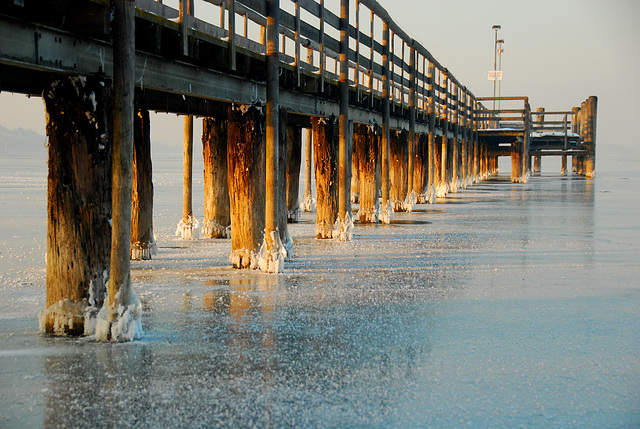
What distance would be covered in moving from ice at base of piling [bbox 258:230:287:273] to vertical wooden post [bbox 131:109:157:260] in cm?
189

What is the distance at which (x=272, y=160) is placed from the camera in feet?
31.6

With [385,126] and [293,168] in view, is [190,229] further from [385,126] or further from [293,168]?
[385,126]

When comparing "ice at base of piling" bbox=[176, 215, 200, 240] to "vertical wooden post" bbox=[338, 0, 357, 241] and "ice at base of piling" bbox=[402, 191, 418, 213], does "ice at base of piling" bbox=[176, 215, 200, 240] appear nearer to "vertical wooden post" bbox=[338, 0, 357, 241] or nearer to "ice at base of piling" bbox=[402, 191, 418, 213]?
"vertical wooden post" bbox=[338, 0, 357, 241]

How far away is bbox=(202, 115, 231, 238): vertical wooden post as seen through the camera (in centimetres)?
1263

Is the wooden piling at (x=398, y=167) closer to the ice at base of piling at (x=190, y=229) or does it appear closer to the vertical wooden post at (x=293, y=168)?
the vertical wooden post at (x=293, y=168)

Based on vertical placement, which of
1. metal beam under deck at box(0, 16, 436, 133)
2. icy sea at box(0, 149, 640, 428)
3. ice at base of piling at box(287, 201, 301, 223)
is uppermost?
metal beam under deck at box(0, 16, 436, 133)

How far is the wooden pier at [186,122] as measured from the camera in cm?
596

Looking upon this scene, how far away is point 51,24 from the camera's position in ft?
18.1

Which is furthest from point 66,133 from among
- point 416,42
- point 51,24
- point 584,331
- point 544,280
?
point 416,42

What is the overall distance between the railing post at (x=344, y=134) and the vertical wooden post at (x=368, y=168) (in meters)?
2.57

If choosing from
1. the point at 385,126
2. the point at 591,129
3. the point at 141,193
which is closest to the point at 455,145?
the point at 385,126

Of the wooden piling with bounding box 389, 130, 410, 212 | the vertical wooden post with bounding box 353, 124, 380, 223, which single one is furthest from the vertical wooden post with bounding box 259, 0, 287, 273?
the wooden piling with bounding box 389, 130, 410, 212

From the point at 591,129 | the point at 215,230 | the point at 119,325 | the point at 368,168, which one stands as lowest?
the point at 119,325

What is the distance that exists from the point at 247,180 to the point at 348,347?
13.6 feet
